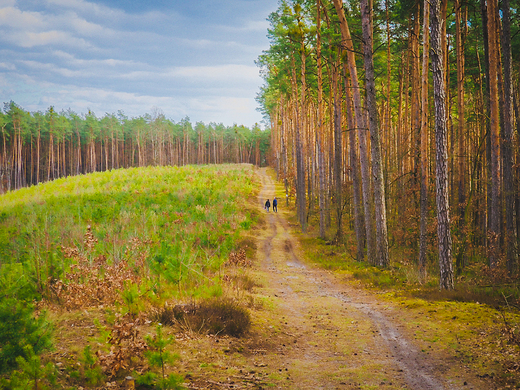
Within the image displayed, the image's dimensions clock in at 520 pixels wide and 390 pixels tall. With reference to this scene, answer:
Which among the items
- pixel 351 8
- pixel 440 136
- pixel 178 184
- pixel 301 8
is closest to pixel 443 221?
pixel 440 136

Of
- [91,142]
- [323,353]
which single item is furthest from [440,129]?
[91,142]

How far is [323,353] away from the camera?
218 inches

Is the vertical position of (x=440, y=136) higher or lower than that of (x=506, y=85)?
lower

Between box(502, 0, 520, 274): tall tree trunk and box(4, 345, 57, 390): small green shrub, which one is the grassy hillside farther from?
box(502, 0, 520, 274): tall tree trunk

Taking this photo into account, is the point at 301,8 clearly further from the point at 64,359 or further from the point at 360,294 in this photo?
the point at 64,359

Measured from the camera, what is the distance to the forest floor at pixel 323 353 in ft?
14.4

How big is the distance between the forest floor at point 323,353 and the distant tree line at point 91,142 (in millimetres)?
50194

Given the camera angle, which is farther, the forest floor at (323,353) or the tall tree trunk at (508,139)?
the tall tree trunk at (508,139)

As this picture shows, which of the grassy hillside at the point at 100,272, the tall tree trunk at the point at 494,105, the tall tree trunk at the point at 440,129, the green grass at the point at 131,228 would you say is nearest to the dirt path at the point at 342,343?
the grassy hillside at the point at 100,272

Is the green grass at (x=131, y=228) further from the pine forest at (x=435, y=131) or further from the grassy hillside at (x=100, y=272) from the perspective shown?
the pine forest at (x=435, y=131)

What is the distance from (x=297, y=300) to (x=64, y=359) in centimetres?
620

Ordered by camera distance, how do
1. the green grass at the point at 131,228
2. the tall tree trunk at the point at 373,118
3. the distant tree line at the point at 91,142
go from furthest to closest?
the distant tree line at the point at 91,142
the tall tree trunk at the point at 373,118
the green grass at the point at 131,228

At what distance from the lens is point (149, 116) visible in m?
76.7

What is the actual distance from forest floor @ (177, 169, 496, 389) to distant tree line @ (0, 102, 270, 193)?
50.2 meters
